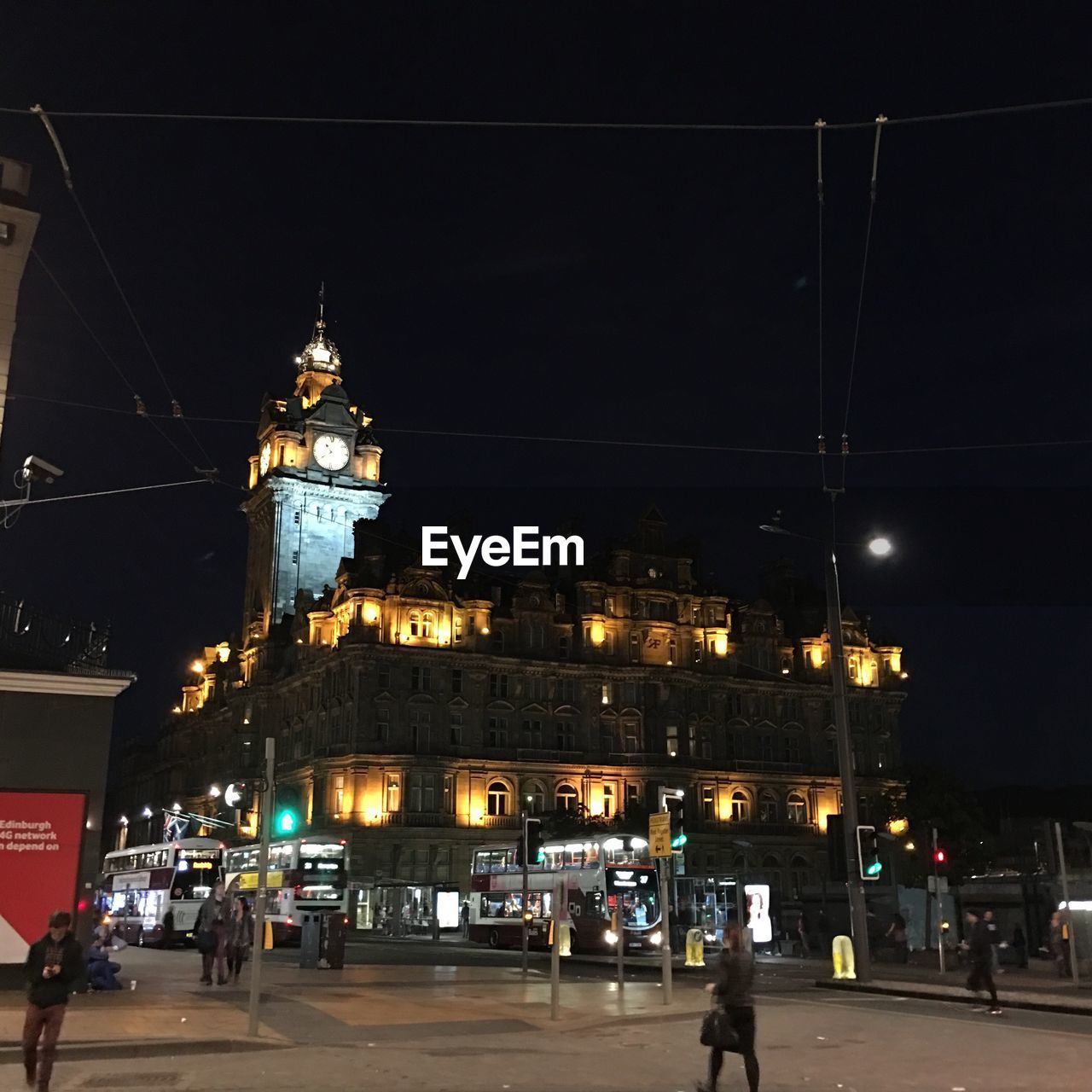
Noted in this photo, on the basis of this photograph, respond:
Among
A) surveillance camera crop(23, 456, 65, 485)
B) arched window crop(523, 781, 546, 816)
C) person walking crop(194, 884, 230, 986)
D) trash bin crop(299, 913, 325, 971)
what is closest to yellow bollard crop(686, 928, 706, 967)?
trash bin crop(299, 913, 325, 971)

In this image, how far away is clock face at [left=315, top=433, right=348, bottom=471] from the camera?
87.8m

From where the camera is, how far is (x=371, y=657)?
7375 cm

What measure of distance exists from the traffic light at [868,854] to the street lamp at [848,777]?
0.09m

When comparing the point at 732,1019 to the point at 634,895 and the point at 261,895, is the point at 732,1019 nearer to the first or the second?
the point at 261,895

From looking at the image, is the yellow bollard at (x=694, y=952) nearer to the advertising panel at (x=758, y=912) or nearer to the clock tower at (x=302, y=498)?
the advertising panel at (x=758, y=912)

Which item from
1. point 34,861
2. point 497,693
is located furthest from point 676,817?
point 497,693

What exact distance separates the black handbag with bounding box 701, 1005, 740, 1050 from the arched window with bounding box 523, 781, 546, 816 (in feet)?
216

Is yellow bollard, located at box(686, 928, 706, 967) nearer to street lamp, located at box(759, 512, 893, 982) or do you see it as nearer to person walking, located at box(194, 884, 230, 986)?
street lamp, located at box(759, 512, 893, 982)

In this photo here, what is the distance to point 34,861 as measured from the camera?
20.9m

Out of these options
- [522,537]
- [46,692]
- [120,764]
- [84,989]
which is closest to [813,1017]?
[84,989]

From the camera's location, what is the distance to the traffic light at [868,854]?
→ 26.4m

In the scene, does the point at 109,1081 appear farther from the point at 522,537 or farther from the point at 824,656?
the point at 824,656

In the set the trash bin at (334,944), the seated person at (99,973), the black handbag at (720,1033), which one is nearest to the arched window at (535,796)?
the trash bin at (334,944)

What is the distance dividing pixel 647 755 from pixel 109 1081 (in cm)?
6762
